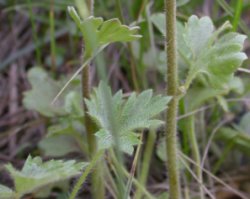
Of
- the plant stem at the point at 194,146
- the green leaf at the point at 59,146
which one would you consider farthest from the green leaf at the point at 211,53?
the green leaf at the point at 59,146

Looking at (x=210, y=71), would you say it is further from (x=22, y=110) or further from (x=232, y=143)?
(x=22, y=110)

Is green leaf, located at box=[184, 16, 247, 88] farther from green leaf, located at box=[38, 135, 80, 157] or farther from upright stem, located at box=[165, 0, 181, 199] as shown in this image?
green leaf, located at box=[38, 135, 80, 157]

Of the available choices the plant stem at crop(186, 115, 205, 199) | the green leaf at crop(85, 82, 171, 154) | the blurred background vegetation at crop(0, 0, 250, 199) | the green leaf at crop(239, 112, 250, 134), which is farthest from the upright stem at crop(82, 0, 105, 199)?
the green leaf at crop(239, 112, 250, 134)

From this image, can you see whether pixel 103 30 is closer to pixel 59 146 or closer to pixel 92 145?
pixel 92 145

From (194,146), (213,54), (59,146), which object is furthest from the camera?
(59,146)

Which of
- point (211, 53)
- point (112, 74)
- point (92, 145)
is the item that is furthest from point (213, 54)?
point (112, 74)
